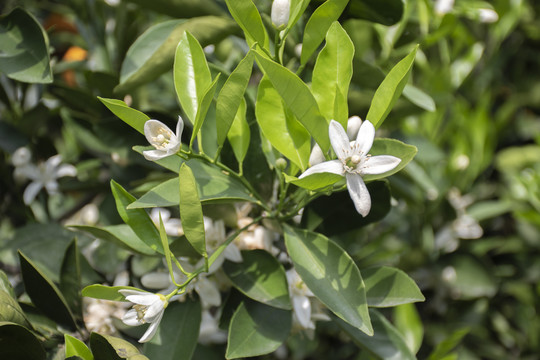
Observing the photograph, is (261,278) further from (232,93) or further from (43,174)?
(43,174)

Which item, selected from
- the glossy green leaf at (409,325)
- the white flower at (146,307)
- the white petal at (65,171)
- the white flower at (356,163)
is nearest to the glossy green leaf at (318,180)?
the white flower at (356,163)

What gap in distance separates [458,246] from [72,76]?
49.3 inches

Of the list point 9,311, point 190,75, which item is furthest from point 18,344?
point 190,75

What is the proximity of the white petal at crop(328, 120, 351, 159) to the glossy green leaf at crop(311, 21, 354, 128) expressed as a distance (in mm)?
49

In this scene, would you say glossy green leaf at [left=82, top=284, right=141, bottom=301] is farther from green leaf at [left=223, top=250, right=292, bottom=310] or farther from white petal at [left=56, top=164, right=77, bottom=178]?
white petal at [left=56, top=164, right=77, bottom=178]

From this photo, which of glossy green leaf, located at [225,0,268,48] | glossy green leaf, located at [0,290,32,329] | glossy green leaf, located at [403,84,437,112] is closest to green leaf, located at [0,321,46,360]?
glossy green leaf, located at [0,290,32,329]

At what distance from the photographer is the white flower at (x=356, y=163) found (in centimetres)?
59

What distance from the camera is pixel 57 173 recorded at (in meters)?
1.11

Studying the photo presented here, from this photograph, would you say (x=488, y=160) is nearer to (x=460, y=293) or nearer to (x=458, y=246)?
(x=458, y=246)

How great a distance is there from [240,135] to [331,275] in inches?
8.8

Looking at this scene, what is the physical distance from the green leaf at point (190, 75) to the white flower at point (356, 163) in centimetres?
18

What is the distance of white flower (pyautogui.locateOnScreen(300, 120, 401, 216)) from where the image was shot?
0.59 metres

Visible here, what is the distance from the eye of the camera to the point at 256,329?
738 millimetres

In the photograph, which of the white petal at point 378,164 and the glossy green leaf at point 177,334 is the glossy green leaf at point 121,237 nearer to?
the glossy green leaf at point 177,334
